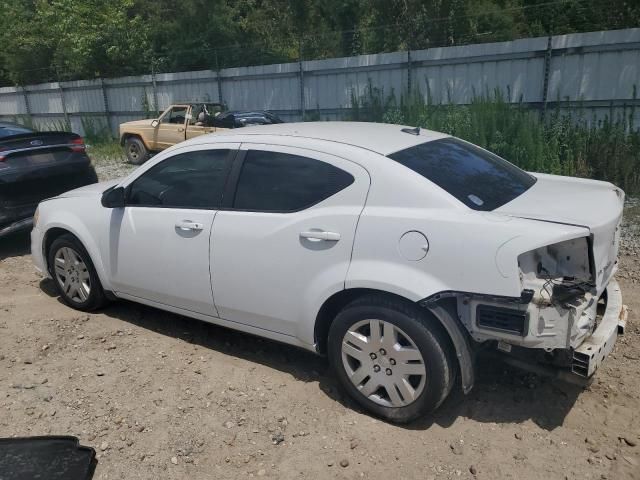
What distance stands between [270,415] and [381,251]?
4.07ft

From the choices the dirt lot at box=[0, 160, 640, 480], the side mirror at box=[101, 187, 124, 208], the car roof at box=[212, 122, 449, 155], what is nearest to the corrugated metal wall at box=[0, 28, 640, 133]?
the dirt lot at box=[0, 160, 640, 480]

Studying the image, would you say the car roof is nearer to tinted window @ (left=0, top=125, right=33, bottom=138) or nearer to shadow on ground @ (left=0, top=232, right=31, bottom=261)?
shadow on ground @ (left=0, top=232, right=31, bottom=261)

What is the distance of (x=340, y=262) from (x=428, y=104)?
26.7 ft

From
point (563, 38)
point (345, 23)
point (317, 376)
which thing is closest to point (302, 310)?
point (317, 376)

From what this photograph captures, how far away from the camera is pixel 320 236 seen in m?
3.27

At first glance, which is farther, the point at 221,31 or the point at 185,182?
the point at 221,31

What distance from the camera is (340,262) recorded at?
10.5ft

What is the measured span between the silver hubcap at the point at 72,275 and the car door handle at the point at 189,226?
1.31 metres

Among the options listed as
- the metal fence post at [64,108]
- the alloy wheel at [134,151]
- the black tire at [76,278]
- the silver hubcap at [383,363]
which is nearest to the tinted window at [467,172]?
the silver hubcap at [383,363]

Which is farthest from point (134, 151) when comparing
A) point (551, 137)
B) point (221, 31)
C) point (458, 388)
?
point (458, 388)

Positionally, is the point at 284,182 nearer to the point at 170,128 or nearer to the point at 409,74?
the point at 409,74

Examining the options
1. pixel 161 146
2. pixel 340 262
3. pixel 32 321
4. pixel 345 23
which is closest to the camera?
pixel 340 262

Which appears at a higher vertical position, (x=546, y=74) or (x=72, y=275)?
(x=546, y=74)

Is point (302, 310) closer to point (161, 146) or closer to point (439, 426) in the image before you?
point (439, 426)
